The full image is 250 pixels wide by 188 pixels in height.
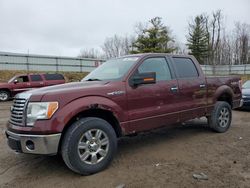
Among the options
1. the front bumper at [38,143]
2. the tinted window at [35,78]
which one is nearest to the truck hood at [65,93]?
the front bumper at [38,143]

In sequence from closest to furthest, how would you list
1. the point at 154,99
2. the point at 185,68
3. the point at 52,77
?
1. the point at 154,99
2. the point at 185,68
3. the point at 52,77

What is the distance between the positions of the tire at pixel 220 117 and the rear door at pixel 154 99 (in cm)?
145

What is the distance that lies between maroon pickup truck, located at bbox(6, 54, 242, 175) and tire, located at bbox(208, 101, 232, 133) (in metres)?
0.13

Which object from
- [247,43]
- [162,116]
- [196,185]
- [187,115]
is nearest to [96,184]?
[196,185]

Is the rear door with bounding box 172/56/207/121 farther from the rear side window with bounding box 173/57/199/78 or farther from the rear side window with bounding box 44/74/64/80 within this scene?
the rear side window with bounding box 44/74/64/80

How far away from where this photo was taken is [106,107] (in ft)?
13.6

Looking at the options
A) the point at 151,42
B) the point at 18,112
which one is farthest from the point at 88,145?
the point at 151,42

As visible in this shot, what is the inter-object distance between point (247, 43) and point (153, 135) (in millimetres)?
62288

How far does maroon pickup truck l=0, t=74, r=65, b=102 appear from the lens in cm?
Answer: 1681

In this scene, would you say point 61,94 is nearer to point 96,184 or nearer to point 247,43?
point 96,184

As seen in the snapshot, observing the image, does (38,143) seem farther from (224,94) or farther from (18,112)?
(224,94)

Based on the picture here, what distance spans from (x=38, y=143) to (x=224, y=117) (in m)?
4.70

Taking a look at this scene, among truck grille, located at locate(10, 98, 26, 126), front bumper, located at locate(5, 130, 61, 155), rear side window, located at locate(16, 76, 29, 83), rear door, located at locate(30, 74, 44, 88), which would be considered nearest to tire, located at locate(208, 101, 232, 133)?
front bumper, located at locate(5, 130, 61, 155)

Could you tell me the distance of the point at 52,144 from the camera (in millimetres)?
3645
